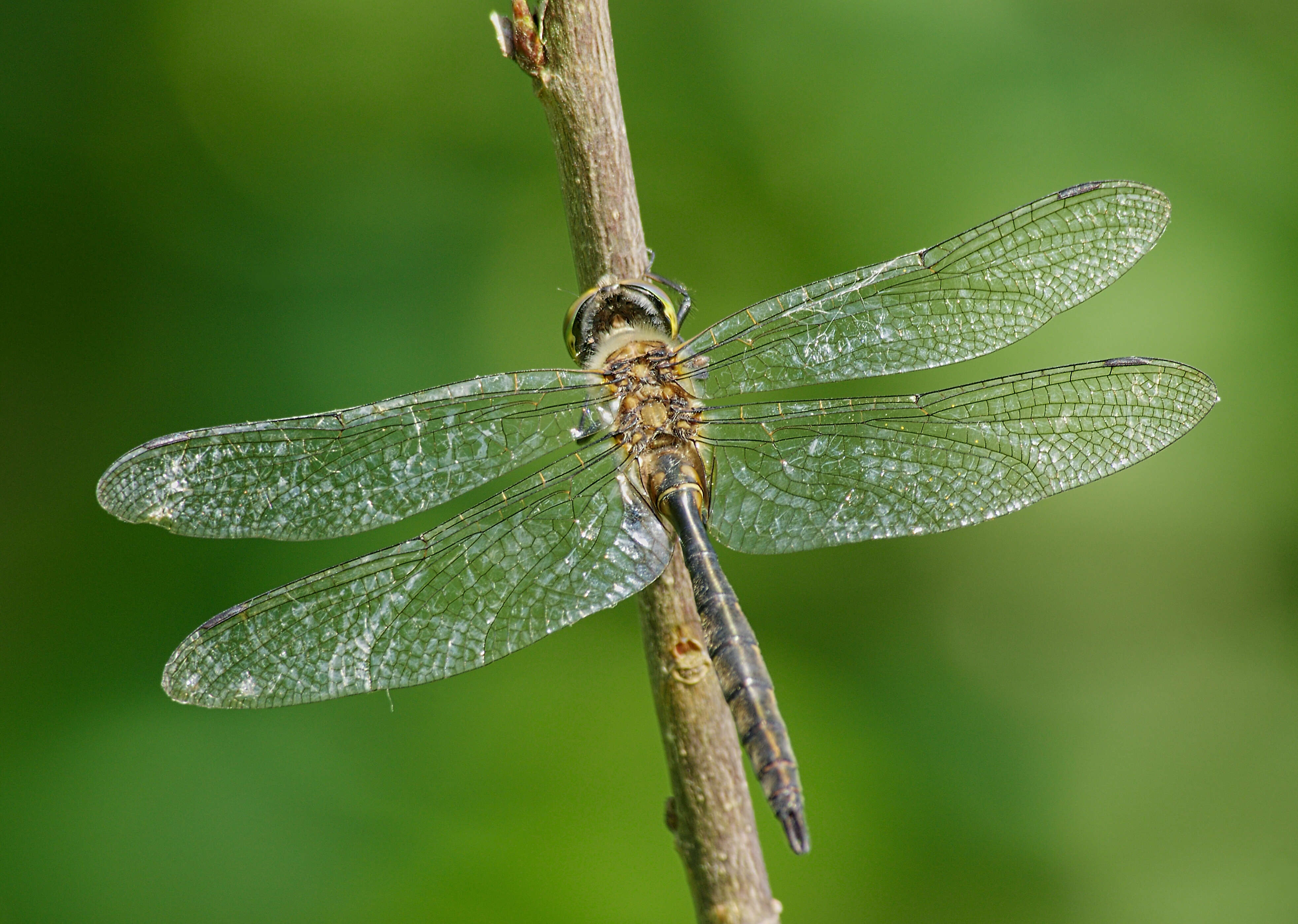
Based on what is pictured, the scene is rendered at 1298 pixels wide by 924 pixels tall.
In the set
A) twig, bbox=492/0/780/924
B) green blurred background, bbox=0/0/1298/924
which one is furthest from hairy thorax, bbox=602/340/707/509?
green blurred background, bbox=0/0/1298/924

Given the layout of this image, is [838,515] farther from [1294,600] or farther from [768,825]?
[1294,600]

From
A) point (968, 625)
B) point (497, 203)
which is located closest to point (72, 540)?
point (497, 203)

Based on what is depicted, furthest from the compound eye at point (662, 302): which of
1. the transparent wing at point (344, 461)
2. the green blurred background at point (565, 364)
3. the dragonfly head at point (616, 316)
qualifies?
the green blurred background at point (565, 364)

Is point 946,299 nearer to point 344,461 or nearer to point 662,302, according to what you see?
point 662,302

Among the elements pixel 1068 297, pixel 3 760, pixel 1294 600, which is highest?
pixel 1068 297

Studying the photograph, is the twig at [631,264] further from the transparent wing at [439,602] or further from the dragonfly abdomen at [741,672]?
the transparent wing at [439,602]

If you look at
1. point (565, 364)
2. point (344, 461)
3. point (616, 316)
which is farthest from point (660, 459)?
point (565, 364)
